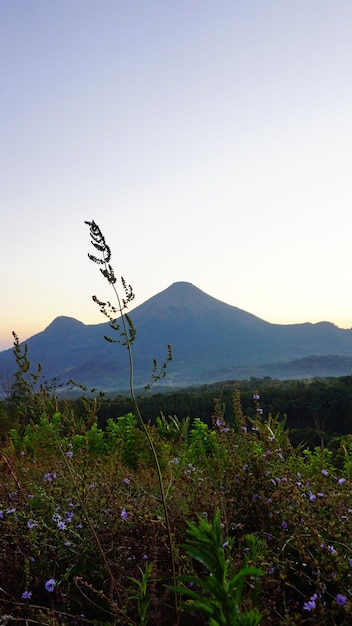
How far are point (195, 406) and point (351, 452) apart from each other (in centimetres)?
3854

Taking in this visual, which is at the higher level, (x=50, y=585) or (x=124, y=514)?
(x=124, y=514)

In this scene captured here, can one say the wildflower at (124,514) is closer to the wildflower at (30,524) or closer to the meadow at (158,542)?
the meadow at (158,542)

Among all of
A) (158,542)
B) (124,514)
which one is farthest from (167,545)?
(124,514)

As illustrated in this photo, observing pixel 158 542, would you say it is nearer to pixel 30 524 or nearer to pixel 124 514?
pixel 124 514

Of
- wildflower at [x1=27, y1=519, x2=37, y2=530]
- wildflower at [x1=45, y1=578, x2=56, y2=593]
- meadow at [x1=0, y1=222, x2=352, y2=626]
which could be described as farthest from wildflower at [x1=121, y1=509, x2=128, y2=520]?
wildflower at [x1=45, y1=578, x2=56, y2=593]

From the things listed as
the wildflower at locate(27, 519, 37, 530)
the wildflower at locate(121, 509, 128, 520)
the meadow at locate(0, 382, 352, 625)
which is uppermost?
the wildflower at locate(27, 519, 37, 530)

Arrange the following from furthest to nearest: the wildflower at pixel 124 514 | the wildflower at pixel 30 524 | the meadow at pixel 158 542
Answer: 1. the wildflower at pixel 124 514
2. the wildflower at pixel 30 524
3. the meadow at pixel 158 542

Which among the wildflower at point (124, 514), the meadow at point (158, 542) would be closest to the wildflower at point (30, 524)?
the meadow at point (158, 542)

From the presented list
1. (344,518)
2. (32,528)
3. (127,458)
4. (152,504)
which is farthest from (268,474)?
(127,458)

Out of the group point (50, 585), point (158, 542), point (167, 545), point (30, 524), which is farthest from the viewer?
point (30, 524)

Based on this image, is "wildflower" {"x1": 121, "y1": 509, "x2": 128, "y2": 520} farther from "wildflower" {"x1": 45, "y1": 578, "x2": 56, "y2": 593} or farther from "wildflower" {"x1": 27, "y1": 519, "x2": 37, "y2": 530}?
"wildflower" {"x1": 45, "y1": 578, "x2": 56, "y2": 593}

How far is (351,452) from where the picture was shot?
5.75 metres

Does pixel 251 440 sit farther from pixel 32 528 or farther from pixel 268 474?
pixel 32 528

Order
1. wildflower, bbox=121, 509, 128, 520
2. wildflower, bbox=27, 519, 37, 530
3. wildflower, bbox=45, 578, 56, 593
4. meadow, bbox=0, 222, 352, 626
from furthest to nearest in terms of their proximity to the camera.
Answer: wildflower, bbox=121, 509, 128, 520 < wildflower, bbox=27, 519, 37, 530 < wildflower, bbox=45, 578, 56, 593 < meadow, bbox=0, 222, 352, 626
